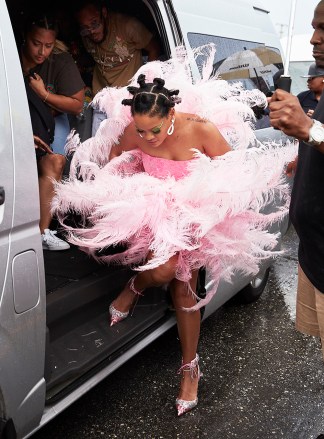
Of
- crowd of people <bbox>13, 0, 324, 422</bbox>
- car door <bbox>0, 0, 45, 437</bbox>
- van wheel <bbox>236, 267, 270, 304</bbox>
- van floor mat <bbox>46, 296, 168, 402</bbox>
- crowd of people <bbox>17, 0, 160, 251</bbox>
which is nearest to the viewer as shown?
car door <bbox>0, 0, 45, 437</bbox>

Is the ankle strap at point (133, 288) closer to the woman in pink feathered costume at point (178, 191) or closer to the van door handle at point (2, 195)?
the woman in pink feathered costume at point (178, 191)

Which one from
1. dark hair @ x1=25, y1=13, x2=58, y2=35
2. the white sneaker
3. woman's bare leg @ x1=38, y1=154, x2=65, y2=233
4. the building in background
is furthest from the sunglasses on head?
the building in background

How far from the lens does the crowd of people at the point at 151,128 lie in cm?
225

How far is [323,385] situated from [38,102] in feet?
8.21

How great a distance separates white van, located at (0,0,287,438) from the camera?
2.01 meters

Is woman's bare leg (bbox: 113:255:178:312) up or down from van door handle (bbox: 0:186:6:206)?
down

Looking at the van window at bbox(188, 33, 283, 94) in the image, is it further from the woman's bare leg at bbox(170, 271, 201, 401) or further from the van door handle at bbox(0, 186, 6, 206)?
the van door handle at bbox(0, 186, 6, 206)

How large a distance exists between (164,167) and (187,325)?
2.94 feet

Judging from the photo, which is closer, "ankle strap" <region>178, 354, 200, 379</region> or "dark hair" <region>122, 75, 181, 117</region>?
"dark hair" <region>122, 75, 181, 117</region>

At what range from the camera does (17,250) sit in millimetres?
2033

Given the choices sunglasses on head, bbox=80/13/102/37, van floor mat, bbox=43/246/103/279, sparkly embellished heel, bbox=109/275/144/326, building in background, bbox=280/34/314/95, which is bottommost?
building in background, bbox=280/34/314/95

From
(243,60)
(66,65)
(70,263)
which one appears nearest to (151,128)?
(70,263)

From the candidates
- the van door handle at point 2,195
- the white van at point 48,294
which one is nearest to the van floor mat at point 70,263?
the white van at point 48,294

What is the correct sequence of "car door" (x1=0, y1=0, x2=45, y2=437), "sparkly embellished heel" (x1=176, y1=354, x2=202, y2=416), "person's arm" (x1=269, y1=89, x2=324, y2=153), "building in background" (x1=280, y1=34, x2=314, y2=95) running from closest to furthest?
"person's arm" (x1=269, y1=89, x2=324, y2=153) → "car door" (x1=0, y1=0, x2=45, y2=437) → "sparkly embellished heel" (x1=176, y1=354, x2=202, y2=416) → "building in background" (x1=280, y1=34, x2=314, y2=95)
